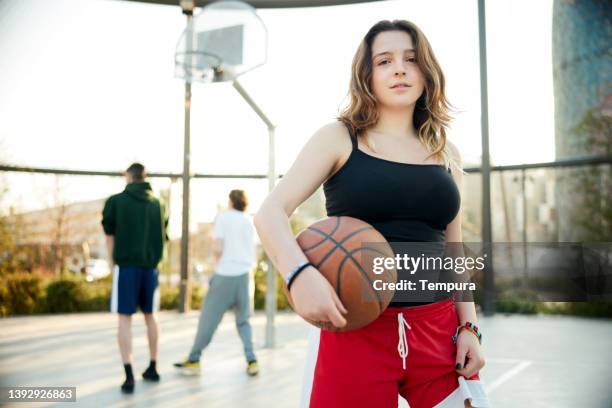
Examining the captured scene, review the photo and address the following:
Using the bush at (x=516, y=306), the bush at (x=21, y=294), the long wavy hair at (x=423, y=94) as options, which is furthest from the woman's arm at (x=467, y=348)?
the bush at (x=21, y=294)

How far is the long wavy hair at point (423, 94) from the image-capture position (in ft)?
4.46

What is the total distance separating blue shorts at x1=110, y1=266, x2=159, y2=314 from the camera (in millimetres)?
4047

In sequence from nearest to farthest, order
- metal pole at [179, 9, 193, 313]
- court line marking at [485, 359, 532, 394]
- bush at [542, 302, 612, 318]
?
court line marking at [485, 359, 532, 394] < bush at [542, 302, 612, 318] < metal pole at [179, 9, 193, 313]

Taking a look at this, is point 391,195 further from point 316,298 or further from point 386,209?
point 316,298

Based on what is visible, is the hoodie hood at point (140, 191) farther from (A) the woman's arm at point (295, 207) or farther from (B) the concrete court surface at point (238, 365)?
(A) the woman's arm at point (295, 207)

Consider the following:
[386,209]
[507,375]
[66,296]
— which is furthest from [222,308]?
[66,296]

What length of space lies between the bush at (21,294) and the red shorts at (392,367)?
29.5ft

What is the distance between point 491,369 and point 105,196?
312 inches

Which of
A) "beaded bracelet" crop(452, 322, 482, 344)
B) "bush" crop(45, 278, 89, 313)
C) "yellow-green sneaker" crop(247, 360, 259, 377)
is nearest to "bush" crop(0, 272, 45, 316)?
"bush" crop(45, 278, 89, 313)

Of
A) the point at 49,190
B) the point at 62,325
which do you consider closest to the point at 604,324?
the point at 62,325

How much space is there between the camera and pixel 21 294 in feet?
28.8

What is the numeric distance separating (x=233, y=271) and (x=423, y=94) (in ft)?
11.5

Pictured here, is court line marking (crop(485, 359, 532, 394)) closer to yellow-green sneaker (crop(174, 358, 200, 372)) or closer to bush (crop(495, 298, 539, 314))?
yellow-green sneaker (crop(174, 358, 200, 372))

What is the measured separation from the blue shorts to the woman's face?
3.27 meters
